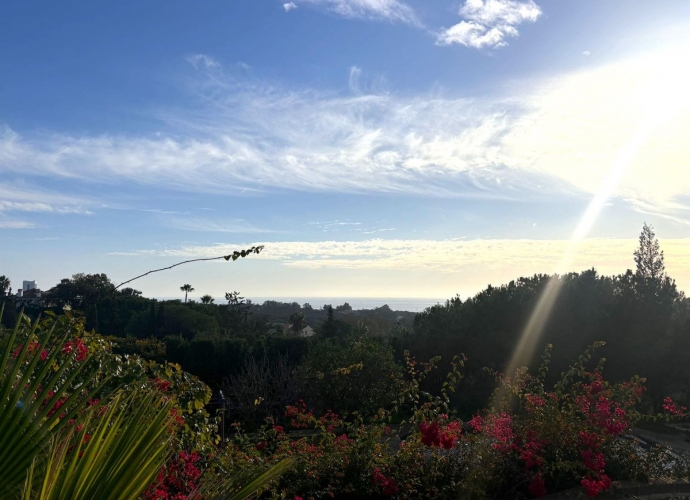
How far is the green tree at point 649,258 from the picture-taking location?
693 inches

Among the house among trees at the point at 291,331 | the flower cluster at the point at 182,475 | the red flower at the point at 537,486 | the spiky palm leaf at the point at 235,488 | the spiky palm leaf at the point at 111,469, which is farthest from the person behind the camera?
the house among trees at the point at 291,331

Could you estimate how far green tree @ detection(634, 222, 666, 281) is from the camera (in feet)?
57.8

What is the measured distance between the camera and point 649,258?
58.9 feet

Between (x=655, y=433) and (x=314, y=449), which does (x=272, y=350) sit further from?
(x=314, y=449)

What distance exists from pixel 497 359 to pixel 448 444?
13.0m

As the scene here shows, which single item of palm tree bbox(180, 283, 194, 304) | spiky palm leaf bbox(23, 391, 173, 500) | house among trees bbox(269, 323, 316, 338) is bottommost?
house among trees bbox(269, 323, 316, 338)

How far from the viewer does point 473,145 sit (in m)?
10.5

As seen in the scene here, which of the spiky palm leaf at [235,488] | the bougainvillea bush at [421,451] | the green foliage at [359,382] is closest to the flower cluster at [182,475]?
the bougainvillea bush at [421,451]

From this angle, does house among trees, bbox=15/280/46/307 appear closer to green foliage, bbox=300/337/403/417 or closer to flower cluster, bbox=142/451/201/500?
flower cluster, bbox=142/451/201/500

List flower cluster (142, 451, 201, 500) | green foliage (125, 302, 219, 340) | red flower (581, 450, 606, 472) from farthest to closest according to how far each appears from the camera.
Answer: green foliage (125, 302, 219, 340), red flower (581, 450, 606, 472), flower cluster (142, 451, 201, 500)

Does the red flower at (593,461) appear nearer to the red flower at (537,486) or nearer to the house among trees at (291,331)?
the red flower at (537,486)

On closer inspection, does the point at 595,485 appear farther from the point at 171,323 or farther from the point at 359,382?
the point at 171,323

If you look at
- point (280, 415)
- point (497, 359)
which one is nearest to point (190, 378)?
point (280, 415)

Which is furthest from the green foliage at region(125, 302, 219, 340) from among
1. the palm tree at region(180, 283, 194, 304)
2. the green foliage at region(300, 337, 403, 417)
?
the green foliage at region(300, 337, 403, 417)
